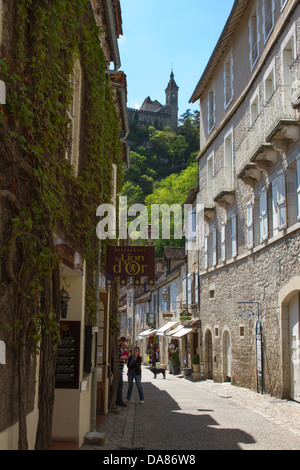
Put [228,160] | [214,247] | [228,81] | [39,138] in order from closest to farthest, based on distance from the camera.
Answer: [39,138] → [228,160] → [228,81] → [214,247]

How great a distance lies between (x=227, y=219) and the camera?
21.1 metres

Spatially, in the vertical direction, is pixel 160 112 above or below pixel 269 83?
above

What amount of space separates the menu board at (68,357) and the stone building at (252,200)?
24.1 ft

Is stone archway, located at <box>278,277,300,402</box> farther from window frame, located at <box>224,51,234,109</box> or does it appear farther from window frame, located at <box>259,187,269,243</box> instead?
window frame, located at <box>224,51,234,109</box>

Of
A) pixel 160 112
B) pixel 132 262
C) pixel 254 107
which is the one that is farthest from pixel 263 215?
pixel 160 112

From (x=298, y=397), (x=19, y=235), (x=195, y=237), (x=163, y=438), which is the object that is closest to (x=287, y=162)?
(x=298, y=397)

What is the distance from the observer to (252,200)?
1786cm

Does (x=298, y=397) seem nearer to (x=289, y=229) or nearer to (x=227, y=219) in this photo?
(x=289, y=229)

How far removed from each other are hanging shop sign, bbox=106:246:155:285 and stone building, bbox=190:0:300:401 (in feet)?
17.8

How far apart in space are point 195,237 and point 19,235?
74.5 feet

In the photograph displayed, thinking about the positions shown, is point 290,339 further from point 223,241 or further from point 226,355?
point 223,241

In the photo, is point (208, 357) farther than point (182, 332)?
No

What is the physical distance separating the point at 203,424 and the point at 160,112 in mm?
125577

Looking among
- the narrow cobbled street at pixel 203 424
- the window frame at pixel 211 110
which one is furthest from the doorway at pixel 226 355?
the window frame at pixel 211 110
